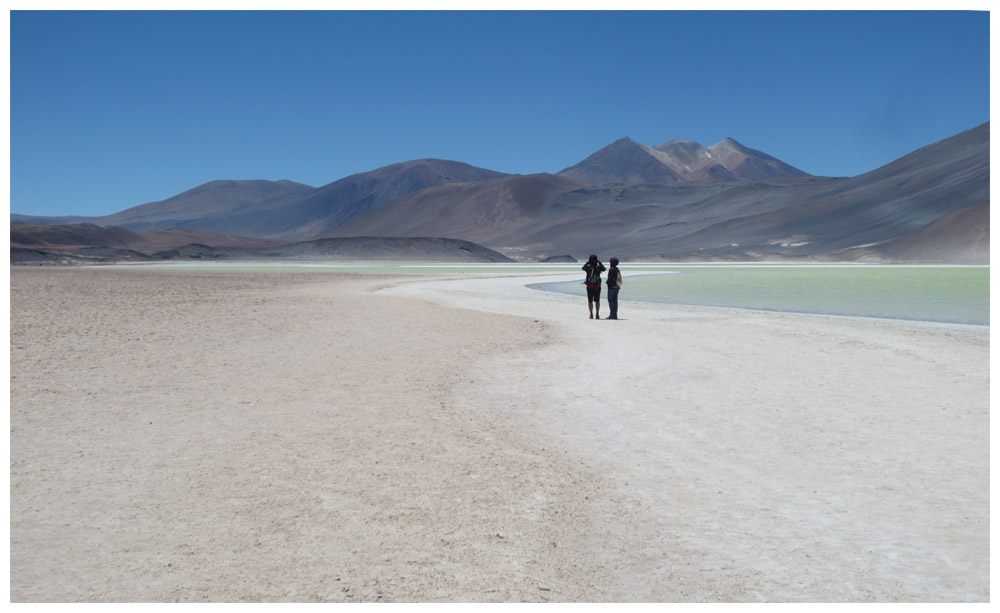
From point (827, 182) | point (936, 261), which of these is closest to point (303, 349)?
point (936, 261)

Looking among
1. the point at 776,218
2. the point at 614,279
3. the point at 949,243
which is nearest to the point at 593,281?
the point at 614,279

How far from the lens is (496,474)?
5.70 meters

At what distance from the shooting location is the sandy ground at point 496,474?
13.1 ft

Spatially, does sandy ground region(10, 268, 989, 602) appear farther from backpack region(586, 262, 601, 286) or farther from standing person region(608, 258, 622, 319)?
backpack region(586, 262, 601, 286)

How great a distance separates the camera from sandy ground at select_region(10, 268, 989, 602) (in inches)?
157

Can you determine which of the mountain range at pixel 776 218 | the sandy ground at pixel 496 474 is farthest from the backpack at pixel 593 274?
the mountain range at pixel 776 218

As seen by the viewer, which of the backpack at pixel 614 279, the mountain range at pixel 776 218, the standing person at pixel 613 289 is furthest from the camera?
the mountain range at pixel 776 218

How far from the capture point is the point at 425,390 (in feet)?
28.9

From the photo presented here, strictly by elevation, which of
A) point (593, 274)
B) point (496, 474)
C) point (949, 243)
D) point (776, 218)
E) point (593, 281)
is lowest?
point (496, 474)

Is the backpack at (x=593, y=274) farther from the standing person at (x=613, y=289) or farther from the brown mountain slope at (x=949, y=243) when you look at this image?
the brown mountain slope at (x=949, y=243)

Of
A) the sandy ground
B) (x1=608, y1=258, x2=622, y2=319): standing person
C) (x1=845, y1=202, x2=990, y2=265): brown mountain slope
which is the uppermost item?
(x1=845, y1=202, x2=990, y2=265): brown mountain slope

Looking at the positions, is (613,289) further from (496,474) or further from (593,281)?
(496,474)

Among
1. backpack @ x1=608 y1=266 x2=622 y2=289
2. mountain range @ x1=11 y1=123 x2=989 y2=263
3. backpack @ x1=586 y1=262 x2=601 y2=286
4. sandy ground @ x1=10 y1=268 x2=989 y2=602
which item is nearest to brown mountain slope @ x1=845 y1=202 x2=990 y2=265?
mountain range @ x1=11 y1=123 x2=989 y2=263
